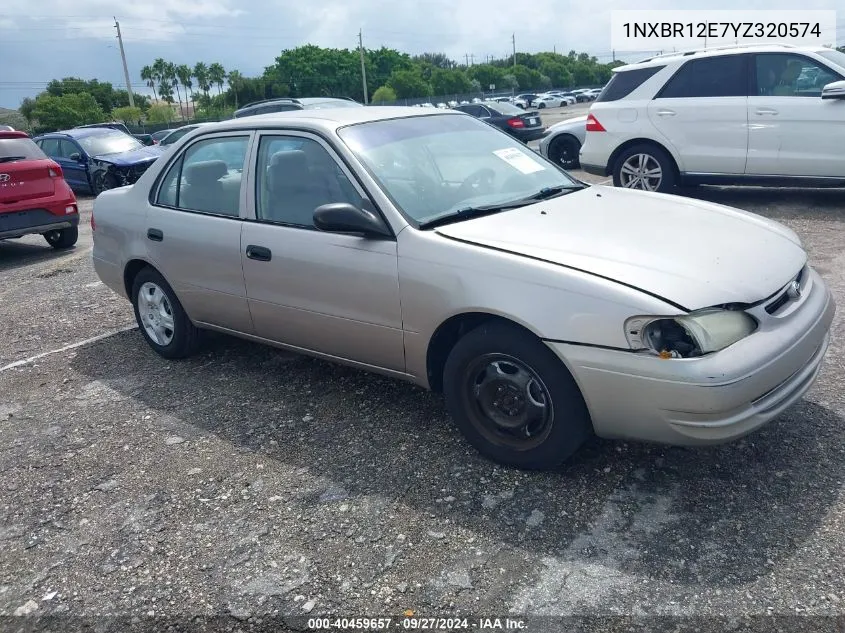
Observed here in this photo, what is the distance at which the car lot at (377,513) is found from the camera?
272 centimetres

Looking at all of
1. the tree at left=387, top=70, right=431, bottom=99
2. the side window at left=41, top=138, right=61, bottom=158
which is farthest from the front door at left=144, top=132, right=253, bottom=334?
the tree at left=387, top=70, right=431, bottom=99

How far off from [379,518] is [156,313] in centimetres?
281

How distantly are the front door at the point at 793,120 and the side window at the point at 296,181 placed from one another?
19.7ft

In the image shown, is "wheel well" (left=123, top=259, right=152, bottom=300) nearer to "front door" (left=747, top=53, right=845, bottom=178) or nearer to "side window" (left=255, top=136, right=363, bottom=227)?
"side window" (left=255, top=136, right=363, bottom=227)

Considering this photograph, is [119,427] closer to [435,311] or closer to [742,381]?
[435,311]

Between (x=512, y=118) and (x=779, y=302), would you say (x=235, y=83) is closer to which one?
(x=512, y=118)

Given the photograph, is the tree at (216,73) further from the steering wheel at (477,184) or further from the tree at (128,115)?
the steering wheel at (477,184)

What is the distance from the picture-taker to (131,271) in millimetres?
5383

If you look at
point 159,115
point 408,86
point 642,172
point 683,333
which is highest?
point 408,86

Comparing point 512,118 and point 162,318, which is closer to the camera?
point 162,318

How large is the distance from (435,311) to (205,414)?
5.63ft

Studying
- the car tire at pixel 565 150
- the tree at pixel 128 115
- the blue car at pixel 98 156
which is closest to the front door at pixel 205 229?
the car tire at pixel 565 150

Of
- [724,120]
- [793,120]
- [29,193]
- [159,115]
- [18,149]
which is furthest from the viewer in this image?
[159,115]

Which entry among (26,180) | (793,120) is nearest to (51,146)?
(26,180)
